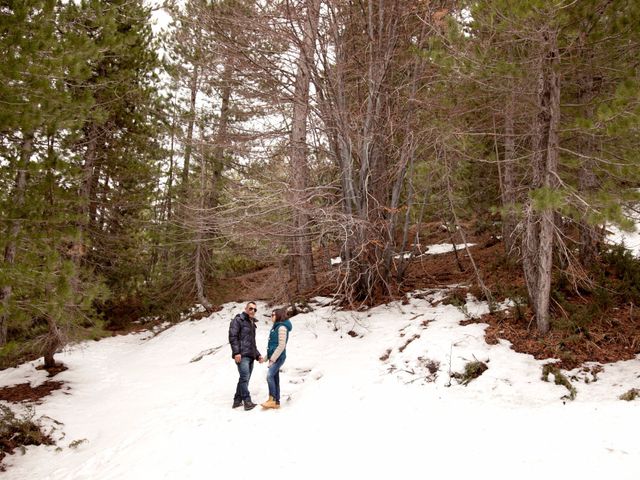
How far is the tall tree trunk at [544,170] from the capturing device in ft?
22.3

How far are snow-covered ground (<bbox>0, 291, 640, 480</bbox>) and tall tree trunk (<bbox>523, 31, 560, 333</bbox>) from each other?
106 centimetres

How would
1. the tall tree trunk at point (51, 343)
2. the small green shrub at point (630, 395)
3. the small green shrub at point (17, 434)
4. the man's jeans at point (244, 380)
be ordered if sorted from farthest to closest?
the tall tree trunk at point (51, 343) < the small green shrub at point (17, 434) < the man's jeans at point (244, 380) < the small green shrub at point (630, 395)

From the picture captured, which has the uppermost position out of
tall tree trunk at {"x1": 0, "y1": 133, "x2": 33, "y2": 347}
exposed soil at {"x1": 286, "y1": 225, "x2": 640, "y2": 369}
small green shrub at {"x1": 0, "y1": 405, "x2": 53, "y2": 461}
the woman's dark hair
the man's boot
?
tall tree trunk at {"x1": 0, "y1": 133, "x2": 33, "y2": 347}

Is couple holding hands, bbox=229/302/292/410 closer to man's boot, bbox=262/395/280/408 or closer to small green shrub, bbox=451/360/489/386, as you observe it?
man's boot, bbox=262/395/280/408

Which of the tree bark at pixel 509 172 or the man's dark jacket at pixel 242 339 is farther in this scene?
the tree bark at pixel 509 172

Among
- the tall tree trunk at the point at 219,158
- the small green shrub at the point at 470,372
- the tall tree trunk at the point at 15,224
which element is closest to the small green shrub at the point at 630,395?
the small green shrub at the point at 470,372

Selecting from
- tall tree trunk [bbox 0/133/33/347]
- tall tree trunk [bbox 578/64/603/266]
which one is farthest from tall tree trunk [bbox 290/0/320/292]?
tall tree trunk [bbox 578/64/603/266]

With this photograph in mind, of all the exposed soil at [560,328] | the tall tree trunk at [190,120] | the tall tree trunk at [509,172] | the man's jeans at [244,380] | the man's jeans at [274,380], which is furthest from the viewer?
the tall tree trunk at [190,120]

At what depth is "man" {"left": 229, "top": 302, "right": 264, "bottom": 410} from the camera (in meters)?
7.18

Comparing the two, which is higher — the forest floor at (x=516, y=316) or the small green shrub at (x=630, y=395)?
the forest floor at (x=516, y=316)

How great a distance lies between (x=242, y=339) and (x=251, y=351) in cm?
26

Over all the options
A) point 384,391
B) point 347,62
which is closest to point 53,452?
point 384,391

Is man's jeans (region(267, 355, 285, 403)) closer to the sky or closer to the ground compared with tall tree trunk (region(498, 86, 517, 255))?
closer to the ground

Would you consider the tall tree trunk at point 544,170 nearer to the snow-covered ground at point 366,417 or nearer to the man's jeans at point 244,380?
the snow-covered ground at point 366,417
